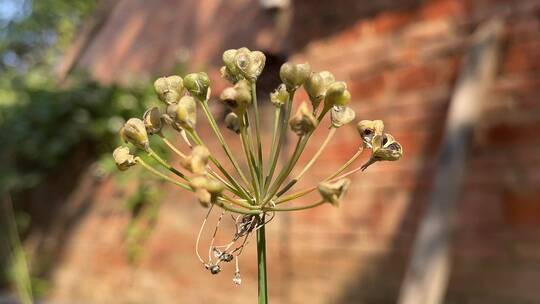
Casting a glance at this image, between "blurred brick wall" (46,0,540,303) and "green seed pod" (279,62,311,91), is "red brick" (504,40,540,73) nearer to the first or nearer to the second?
"blurred brick wall" (46,0,540,303)

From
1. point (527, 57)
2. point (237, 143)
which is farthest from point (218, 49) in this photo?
point (527, 57)

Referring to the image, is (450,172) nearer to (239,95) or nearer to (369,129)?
(369,129)

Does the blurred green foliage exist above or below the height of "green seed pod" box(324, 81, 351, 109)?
above

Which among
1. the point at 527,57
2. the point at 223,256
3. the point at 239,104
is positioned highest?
the point at 527,57

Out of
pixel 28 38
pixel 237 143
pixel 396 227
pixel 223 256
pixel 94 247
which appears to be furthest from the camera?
pixel 28 38

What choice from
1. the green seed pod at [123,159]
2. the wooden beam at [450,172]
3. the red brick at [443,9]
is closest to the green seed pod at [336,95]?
the green seed pod at [123,159]

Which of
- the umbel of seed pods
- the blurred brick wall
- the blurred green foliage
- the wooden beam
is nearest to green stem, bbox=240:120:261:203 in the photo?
the umbel of seed pods

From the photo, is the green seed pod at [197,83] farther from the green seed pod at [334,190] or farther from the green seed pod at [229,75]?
the green seed pod at [334,190]

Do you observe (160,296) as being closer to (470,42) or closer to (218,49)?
(218,49)
